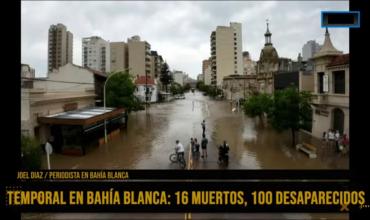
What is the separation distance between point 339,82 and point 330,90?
95 centimetres

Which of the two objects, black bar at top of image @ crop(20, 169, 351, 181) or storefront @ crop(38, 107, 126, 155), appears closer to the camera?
black bar at top of image @ crop(20, 169, 351, 181)

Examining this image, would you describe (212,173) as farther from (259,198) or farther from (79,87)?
(79,87)

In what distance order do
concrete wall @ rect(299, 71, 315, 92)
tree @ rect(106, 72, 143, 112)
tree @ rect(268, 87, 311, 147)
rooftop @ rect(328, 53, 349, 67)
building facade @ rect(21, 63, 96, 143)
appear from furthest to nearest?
tree @ rect(106, 72, 143, 112)
concrete wall @ rect(299, 71, 315, 92)
rooftop @ rect(328, 53, 349, 67)
tree @ rect(268, 87, 311, 147)
building facade @ rect(21, 63, 96, 143)

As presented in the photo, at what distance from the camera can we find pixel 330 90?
19938 mm

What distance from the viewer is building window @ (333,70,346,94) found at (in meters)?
18.6

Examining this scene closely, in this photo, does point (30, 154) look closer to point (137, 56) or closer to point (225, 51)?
point (137, 56)

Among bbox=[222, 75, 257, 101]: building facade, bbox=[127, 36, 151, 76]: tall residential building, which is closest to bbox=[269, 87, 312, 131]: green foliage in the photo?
bbox=[222, 75, 257, 101]: building facade

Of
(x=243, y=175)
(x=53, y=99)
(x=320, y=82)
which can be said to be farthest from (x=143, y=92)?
(x=243, y=175)

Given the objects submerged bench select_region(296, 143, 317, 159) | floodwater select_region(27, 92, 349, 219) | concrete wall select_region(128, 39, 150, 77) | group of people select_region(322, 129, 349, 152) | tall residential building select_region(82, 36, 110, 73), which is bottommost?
floodwater select_region(27, 92, 349, 219)

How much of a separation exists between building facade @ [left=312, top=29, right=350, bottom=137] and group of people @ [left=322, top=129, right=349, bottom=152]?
101 cm

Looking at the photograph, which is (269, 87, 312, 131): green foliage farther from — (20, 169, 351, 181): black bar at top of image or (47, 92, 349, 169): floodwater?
(20, 169, 351, 181): black bar at top of image

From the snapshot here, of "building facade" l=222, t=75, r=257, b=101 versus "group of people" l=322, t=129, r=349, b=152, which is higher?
"building facade" l=222, t=75, r=257, b=101

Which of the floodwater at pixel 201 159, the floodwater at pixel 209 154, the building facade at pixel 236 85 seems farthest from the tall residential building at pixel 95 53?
the floodwater at pixel 201 159

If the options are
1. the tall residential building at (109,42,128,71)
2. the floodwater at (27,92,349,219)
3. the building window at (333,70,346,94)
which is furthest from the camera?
the tall residential building at (109,42,128,71)
